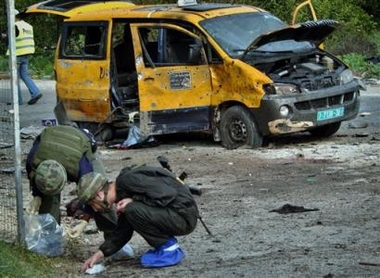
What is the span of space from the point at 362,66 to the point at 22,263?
1389 cm

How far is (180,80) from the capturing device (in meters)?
11.9

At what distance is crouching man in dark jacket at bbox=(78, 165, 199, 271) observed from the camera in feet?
20.2

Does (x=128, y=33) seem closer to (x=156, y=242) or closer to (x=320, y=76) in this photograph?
(x=320, y=76)

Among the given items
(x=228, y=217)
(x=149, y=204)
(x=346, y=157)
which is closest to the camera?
(x=149, y=204)

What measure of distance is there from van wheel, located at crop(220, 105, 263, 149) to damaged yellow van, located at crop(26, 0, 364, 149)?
0.04ft

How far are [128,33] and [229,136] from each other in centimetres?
235

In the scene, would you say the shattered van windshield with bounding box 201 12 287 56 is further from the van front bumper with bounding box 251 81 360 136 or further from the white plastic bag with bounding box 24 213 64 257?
the white plastic bag with bounding box 24 213 64 257

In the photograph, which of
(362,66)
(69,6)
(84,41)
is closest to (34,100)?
(69,6)

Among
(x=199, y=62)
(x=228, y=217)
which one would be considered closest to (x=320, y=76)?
(x=199, y=62)

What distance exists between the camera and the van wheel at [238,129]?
38.0ft

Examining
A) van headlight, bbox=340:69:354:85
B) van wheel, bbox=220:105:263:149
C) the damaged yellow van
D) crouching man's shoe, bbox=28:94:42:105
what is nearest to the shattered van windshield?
the damaged yellow van

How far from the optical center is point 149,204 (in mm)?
6199

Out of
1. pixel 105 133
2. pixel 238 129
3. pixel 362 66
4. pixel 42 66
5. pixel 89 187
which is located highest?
pixel 89 187

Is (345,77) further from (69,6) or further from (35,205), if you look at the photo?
(35,205)
